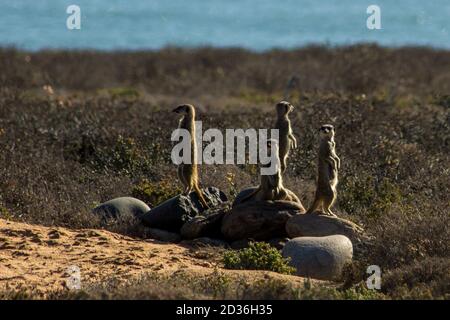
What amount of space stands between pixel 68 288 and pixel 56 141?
8486 millimetres

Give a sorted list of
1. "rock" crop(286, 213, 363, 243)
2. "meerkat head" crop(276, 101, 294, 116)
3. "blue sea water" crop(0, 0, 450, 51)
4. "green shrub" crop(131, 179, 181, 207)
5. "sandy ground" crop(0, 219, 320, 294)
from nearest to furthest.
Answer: "sandy ground" crop(0, 219, 320, 294) < "rock" crop(286, 213, 363, 243) < "meerkat head" crop(276, 101, 294, 116) < "green shrub" crop(131, 179, 181, 207) < "blue sea water" crop(0, 0, 450, 51)

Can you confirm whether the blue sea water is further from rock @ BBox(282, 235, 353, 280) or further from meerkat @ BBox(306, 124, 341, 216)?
rock @ BBox(282, 235, 353, 280)

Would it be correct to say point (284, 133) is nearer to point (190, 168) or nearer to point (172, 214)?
point (190, 168)

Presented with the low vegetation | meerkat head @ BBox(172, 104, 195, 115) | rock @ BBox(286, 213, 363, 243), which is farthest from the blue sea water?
rock @ BBox(286, 213, 363, 243)

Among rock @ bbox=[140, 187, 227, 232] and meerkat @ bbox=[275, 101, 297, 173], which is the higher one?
meerkat @ bbox=[275, 101, 297, 173]

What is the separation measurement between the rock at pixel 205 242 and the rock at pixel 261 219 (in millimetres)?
182

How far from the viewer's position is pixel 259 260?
1307cm

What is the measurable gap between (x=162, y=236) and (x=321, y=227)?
2239 mm

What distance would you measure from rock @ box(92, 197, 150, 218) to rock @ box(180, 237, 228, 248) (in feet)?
3.42

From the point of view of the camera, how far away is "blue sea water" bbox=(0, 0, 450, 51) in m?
79.1

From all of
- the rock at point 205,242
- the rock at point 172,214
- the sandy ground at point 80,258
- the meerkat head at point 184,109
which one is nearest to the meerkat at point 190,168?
the meerkat head at point 184,109

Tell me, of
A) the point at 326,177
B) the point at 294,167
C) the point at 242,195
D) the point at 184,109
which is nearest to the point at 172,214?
the point at 242,195

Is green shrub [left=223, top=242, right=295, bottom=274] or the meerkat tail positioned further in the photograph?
the meerkat tail

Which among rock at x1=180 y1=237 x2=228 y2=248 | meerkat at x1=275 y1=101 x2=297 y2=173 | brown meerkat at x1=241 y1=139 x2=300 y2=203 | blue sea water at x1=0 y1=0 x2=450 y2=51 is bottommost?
rock at x1=180 y1=237 x2=228 y2=248
